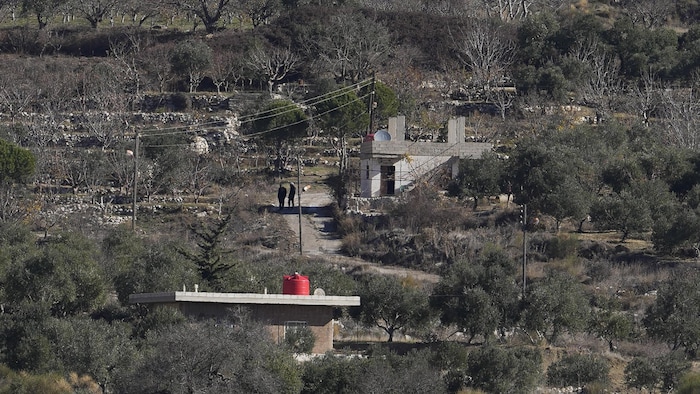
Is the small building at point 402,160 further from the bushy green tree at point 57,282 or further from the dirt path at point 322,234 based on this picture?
the bushy green tree at point 57,282

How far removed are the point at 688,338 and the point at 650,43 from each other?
43.7 metres

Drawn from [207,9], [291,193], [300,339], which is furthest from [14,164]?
[207,9]

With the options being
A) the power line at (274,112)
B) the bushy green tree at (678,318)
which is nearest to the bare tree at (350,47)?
the power line at (274,112)

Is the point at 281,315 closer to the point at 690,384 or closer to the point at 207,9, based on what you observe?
the point at 690,384

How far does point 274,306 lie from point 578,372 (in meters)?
7.48

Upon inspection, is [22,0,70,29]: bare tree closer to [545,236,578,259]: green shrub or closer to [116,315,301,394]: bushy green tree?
[545,236,578,259]: green shrub

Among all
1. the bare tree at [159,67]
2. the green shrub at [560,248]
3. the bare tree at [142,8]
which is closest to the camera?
the green shrub at [560,248]

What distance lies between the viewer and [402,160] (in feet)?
234

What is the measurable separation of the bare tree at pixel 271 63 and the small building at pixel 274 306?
39628 mm

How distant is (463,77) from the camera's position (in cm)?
8962

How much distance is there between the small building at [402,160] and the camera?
232ft

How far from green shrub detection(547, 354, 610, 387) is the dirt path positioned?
12.6 m

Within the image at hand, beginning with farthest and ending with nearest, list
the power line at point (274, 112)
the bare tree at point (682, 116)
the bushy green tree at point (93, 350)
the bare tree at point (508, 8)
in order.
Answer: the bare tree at point (508, 8) → the bare tree at point (682, 116) → the power line at point (274, 112) → the bushy green tree at point (93, 350)

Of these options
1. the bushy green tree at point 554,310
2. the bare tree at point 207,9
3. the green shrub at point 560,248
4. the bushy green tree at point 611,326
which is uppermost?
the bare tree at point 207,9
